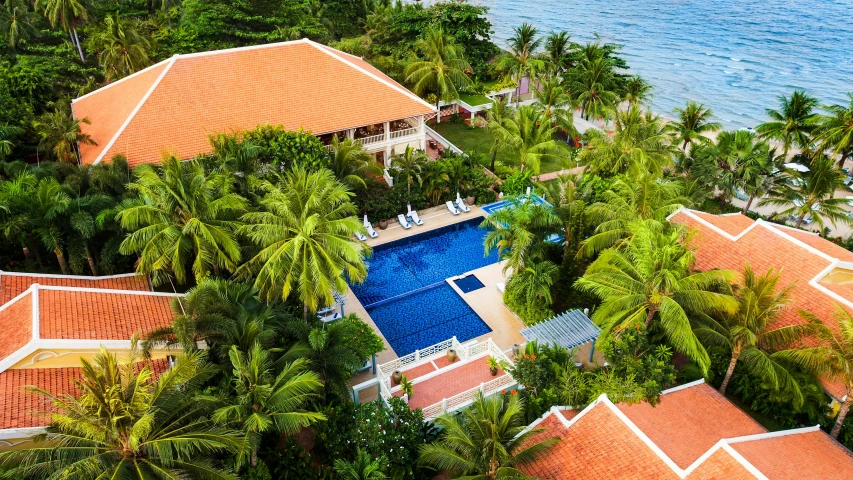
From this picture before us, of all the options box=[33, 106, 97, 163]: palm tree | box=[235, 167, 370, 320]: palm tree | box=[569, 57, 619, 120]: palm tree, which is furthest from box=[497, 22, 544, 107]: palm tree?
box=[33, 106, 97, 163]: palm tree

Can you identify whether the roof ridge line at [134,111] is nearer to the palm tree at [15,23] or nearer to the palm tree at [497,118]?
the palm tree at [497,118]

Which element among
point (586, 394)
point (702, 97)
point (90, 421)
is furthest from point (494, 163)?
point (702, 97)

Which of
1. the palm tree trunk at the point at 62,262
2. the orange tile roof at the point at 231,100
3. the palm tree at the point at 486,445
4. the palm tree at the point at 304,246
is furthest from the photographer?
the orange tile roof at the point at 231,100

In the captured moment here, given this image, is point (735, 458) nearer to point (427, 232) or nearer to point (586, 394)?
point (586, 394)

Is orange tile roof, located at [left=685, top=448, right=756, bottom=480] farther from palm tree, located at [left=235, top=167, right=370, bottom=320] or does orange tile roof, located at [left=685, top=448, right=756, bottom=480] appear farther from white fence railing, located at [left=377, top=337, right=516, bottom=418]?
palm tree, located at [left=235, top=167, right=370, bottom=320]

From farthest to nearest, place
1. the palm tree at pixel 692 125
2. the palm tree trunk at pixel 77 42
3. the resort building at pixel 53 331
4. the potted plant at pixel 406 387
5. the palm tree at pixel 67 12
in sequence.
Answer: the palm tree trunk at pixel 77 42
the palm tree at pixel 67 12
the palm tree at pixel 692 125
the potted plant at pixel 406 387
the resort building at pixel 53 331

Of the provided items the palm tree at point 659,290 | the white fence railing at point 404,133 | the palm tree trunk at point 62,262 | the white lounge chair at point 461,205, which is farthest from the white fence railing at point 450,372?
the white fence railing at point 404,133
